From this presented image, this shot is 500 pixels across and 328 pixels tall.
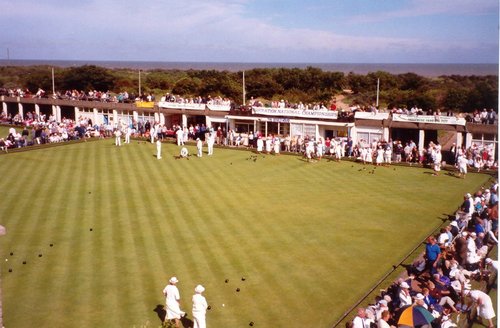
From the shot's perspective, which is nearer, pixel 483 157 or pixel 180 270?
pixel 180 270

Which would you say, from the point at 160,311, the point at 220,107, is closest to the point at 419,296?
the point at 160,311

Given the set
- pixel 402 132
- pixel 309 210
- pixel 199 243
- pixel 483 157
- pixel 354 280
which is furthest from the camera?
pixel 402 132

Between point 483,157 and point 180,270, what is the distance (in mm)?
21676

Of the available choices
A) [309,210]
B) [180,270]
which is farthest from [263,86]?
[180,270]

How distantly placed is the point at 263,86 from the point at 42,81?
36.7m

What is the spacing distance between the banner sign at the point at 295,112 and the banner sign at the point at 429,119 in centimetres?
440

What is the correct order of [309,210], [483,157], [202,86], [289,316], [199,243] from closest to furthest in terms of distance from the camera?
[289,316]
[199,243]
[309,210]
[483,157]
[202,86]

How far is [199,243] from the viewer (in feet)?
55.5

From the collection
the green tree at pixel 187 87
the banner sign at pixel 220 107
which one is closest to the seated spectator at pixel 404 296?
the banner sign at pixel 220 107

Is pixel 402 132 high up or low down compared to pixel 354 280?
up

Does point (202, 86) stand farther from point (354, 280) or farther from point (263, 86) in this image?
point (354, 280)

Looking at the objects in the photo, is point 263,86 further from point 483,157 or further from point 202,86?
point 483,157

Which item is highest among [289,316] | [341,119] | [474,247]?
[341,119]

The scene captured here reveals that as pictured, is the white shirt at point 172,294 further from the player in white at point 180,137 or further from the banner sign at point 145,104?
the banner sign at point 145,104
